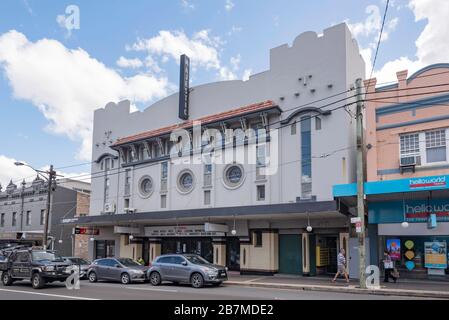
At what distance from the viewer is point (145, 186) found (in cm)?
3259

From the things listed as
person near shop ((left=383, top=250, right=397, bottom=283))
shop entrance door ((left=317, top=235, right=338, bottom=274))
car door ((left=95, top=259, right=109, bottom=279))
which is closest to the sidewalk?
person near shop ((left=383, top=250, right=397, bottom=283))

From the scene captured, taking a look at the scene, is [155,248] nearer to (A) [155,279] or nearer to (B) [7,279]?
(A) [155,279]

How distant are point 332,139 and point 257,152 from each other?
4749mm

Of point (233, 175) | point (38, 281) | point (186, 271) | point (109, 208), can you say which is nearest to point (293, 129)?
point (233, 175)

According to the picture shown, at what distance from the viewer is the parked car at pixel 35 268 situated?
18.6 metres

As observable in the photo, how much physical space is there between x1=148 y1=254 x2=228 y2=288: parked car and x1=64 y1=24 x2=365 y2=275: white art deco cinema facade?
16.5 feet

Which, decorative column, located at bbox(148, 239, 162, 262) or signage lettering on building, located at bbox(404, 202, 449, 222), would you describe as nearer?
signage lettering on building, located at bbox(404, 202, 449, 222)

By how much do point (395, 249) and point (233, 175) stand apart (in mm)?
10483

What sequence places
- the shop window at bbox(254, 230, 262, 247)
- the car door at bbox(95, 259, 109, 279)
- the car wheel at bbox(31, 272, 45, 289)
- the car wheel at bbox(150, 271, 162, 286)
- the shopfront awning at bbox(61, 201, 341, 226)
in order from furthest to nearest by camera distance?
the shop window at bbox(254, 230, 262, 247) < the car door at bbox(95, 259, 109, 279) < the shopfront awning at bbox(61, 201, 341, 226) < the car wheel at bbox(150, 271, 162, 286) < the car wheel at bbox(31, 272, 45, 289)

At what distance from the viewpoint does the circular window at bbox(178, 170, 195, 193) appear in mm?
29797

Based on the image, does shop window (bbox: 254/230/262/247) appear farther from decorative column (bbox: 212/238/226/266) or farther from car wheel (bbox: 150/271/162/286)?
car wheel (bbox: 150/271/162/286)

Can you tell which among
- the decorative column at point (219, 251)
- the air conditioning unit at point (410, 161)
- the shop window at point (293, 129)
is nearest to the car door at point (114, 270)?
the decorative column at point (219, 251)

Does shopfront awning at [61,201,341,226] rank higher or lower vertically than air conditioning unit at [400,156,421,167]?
lower
